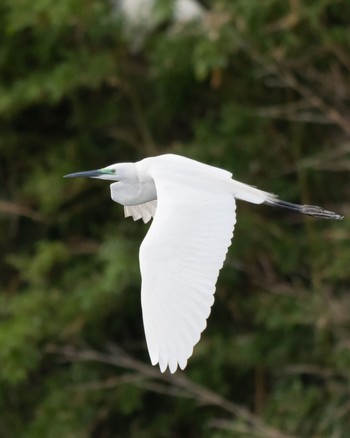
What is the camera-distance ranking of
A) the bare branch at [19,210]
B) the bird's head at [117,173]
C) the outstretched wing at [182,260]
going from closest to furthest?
the outstretched wing at [182,260]
the bird's head at [117,173]
the bare branch at [19,210]

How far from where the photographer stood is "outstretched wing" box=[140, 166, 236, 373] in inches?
170

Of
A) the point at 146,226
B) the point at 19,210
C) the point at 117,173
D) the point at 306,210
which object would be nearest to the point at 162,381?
the point at 146,226

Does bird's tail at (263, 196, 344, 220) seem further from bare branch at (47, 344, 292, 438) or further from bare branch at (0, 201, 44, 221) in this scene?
bare branch at (0, 201, 44, 221)

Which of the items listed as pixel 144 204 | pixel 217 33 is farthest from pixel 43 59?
pixel 144 204

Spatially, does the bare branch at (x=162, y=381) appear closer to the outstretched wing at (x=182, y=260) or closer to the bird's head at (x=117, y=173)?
the bird's head at (x=117, y=173)

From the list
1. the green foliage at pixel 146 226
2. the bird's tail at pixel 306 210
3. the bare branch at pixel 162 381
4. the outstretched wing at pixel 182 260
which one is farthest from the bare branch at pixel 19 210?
the outstretched wing at pixel 182 260

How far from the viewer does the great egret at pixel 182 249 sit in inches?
170

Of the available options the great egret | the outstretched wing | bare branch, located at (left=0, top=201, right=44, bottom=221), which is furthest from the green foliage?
the outstretched wing

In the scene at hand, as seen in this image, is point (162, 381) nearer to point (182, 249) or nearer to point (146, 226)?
point (146, 226)

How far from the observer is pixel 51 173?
8.63 metres

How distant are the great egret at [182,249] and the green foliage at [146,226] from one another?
2822mm

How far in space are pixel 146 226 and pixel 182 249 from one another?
3.74 meters

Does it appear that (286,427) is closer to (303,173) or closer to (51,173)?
(303,173)

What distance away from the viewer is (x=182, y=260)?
451cm
